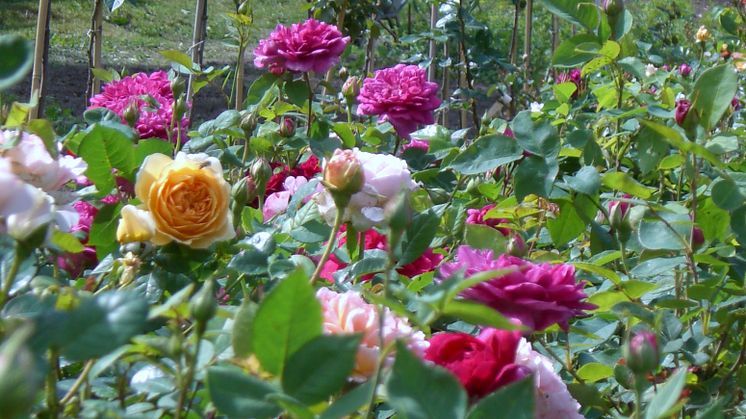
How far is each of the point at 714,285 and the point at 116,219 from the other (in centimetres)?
48

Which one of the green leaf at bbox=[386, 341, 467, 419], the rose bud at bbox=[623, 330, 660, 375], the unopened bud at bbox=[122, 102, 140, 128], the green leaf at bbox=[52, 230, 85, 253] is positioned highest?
the green leaf at bbox=[386, 341, 467, 419]

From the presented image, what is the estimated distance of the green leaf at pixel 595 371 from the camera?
691 mm

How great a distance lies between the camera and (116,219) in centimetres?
75

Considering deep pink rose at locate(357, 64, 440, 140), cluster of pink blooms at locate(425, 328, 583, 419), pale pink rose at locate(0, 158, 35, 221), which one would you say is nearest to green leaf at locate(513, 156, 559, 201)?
cluster of pink blooms at locate(425, 328, 583, 419)

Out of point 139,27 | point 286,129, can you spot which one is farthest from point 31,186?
A: point 139,27

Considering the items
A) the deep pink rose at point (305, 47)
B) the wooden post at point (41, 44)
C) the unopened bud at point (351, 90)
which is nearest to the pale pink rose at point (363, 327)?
the deep pink rose at point (305, 47)

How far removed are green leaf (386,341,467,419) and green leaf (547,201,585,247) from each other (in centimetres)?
54

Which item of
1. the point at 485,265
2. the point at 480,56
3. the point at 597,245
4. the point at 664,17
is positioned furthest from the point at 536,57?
the point at 485,265

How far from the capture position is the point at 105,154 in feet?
2.38

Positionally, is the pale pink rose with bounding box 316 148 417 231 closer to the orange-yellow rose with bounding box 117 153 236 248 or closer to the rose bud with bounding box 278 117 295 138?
the orange-yellow rose with bounding box 117 153 236 248

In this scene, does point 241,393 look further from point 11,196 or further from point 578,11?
point 578,11

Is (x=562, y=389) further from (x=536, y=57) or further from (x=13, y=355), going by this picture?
(x=536, y=57)

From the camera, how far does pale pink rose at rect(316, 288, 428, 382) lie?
1.51 ft

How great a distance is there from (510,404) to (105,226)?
48 centimetres
